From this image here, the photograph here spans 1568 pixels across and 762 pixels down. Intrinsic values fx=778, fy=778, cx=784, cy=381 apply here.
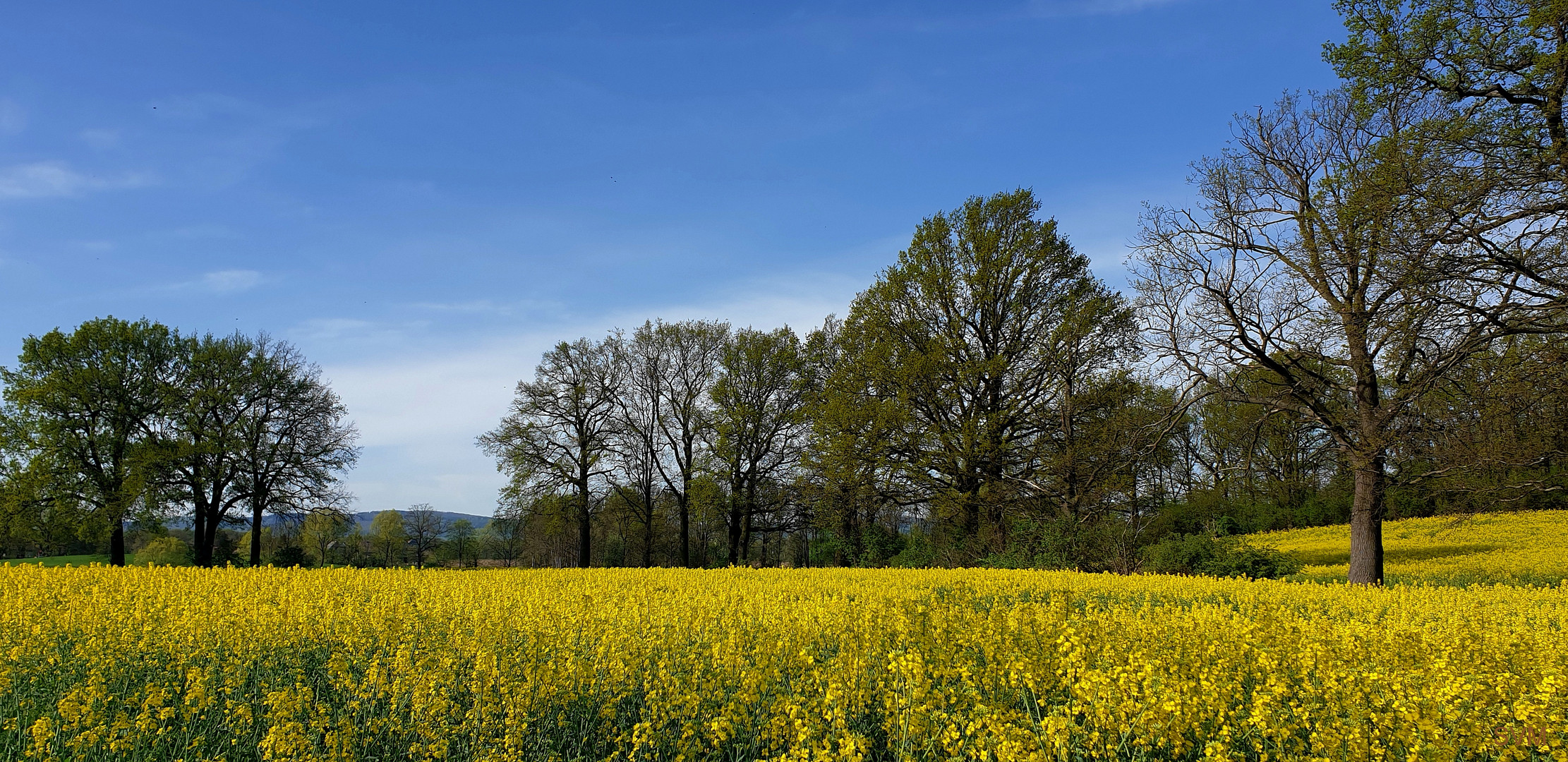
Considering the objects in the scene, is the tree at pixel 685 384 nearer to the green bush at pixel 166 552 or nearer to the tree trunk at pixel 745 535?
the tree trunk at pixel 745 535

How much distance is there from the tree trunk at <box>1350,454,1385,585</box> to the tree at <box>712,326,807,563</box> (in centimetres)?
1714

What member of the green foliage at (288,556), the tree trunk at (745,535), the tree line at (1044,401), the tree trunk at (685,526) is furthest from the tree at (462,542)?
the tree trunk at (685,526)

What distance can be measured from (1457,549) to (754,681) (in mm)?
25477

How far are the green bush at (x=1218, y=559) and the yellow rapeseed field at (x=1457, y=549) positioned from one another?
2.14 feet

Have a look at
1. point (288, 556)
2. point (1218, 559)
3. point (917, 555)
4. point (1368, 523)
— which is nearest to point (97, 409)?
point (288, 556)

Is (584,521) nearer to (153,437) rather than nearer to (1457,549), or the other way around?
(153,437)

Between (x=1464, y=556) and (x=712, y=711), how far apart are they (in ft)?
74.8

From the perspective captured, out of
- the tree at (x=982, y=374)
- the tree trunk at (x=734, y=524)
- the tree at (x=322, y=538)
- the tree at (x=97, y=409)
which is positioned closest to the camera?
the tree at (x=982, y=374)

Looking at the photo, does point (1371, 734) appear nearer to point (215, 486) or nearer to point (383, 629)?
point (383, 629)

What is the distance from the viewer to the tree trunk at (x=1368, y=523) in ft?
44.1

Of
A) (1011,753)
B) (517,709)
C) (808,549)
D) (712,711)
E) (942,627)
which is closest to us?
(1011,753)

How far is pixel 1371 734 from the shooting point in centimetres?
319

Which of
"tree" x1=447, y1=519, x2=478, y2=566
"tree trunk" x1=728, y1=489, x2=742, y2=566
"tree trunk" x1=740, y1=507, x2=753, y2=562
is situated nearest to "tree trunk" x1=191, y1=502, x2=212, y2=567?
"tree trunk" x1=728, y1=489, x2=742, y2=566

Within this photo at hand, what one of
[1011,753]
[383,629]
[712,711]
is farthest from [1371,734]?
[383,629]
